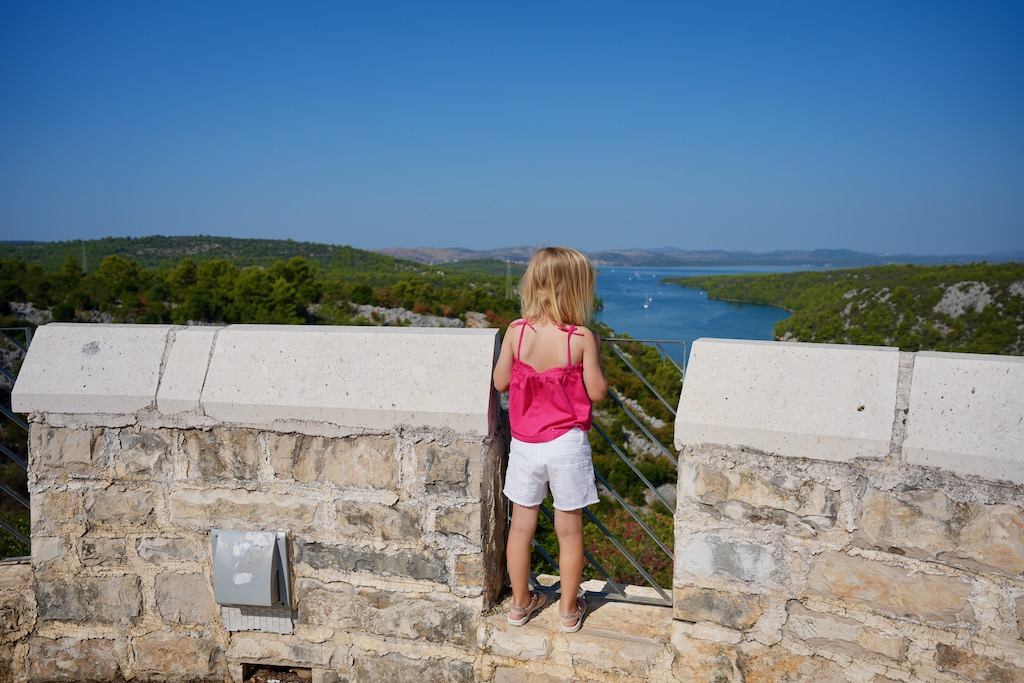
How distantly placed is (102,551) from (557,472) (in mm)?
1684

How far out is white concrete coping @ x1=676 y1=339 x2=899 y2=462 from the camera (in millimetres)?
1801

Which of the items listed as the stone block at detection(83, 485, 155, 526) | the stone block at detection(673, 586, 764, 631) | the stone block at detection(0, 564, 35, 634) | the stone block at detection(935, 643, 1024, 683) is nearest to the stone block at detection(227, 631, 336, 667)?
the stone block at detection(83, 485, 155, 526)

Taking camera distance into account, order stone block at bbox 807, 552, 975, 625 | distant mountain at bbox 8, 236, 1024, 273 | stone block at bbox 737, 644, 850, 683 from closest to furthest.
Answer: stone block at bbox 807, 552, 975, 625
stone block at bbox 737, 644, 850, 683
distant mountain at bbox 8, 236, 1024, 273

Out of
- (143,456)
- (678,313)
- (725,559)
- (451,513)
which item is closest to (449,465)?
(451,513)

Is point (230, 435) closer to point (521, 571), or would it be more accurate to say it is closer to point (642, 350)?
point (521, 571)

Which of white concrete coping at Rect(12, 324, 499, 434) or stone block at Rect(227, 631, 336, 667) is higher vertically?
white concrete coping at Rect(12, 324, 499, 434)

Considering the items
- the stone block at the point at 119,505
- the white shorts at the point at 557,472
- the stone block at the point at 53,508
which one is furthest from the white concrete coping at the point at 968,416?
the stone block at the point at 53,508

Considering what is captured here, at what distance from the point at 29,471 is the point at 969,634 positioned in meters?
3.00

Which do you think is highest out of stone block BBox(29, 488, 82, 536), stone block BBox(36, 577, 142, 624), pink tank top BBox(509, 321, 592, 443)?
pink tank top BBox(509, 321, 592, 443)

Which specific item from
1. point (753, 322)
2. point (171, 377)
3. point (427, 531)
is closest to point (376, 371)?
point (427, 531)

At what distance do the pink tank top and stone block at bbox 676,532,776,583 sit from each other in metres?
0.52

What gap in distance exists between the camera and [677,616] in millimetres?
2059

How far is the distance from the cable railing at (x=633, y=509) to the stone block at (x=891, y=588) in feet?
1.71

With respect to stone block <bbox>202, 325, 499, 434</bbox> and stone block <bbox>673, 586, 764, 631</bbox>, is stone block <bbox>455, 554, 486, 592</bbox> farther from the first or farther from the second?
stone block <bbox>673, 586, 764, 631</bbox>
